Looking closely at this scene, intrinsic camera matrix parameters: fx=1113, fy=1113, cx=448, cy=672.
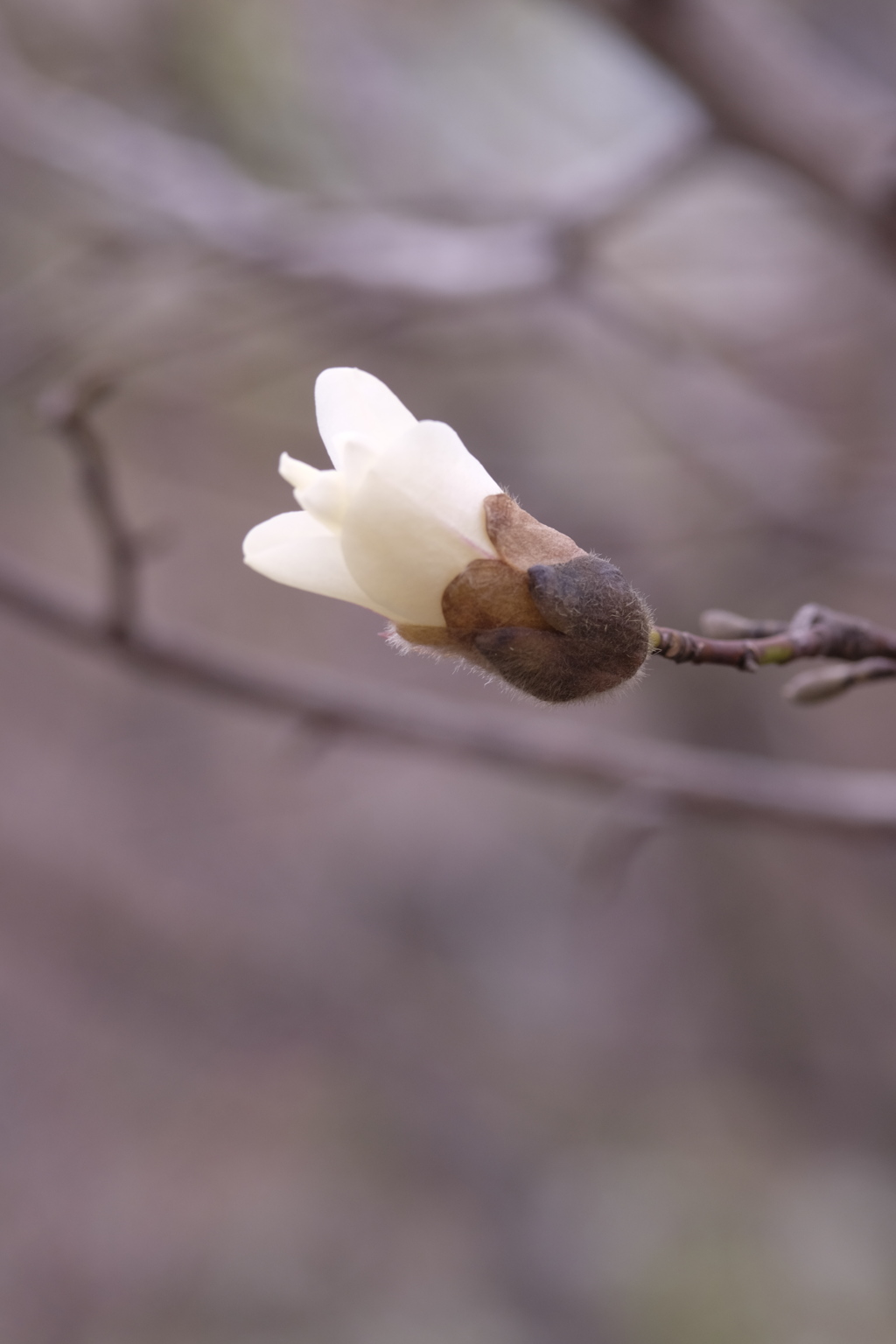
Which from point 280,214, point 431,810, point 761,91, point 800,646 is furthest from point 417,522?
point 431,810

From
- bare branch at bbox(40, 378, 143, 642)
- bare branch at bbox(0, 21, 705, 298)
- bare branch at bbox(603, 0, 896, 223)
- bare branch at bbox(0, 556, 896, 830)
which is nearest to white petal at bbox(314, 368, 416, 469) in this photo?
bare branch at bbox(40, 378, 143, 642)

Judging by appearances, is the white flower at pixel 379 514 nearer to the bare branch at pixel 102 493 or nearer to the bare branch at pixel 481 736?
the bare branch at pixel 102 493

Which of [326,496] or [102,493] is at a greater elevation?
[102,493]

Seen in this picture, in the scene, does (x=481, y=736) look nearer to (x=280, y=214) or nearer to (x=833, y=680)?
(x=833, y=680)

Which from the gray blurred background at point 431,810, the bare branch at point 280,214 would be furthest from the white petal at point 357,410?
the gray blurred background at point 431,810

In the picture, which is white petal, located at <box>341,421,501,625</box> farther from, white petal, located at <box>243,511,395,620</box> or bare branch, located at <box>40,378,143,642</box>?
bare branch, located at <box>40,378,143,642</box>
